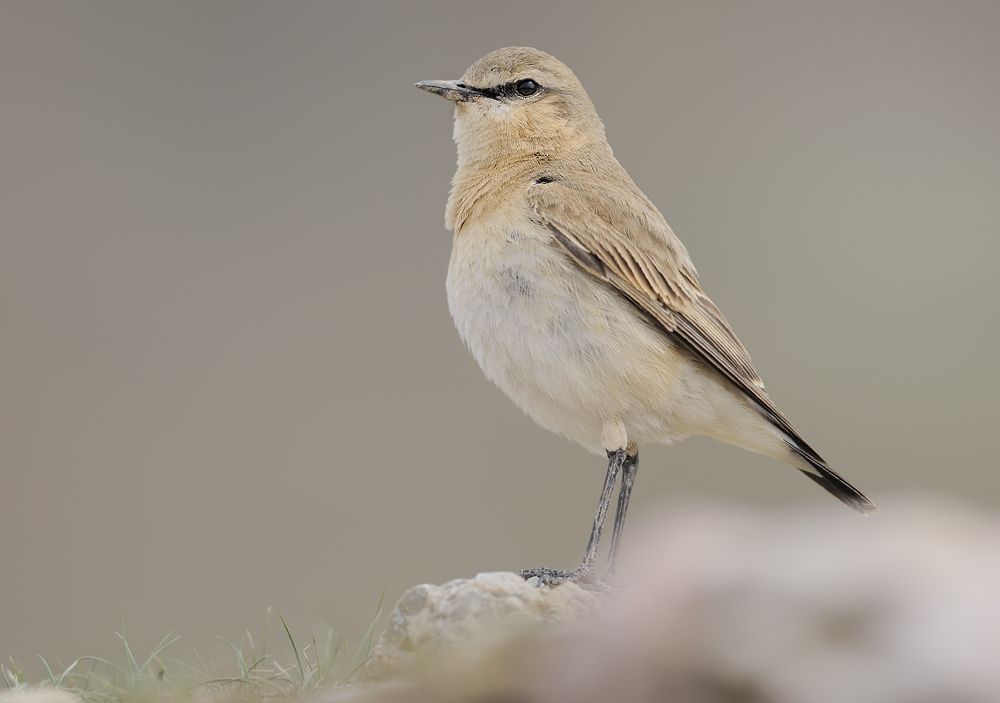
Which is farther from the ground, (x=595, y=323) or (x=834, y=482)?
(x=595, y=323)

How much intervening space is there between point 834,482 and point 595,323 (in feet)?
6.83

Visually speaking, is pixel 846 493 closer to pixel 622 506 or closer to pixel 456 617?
pixel 622 506

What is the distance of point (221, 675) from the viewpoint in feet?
17.0

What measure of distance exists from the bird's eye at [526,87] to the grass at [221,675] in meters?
3.93

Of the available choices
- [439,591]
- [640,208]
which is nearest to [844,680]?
[439,591]

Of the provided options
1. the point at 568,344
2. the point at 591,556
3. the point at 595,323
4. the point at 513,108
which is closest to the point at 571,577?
the point at 591,556

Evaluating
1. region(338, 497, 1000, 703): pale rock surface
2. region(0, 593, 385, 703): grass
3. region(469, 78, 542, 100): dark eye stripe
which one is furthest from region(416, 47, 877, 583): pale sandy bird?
region(338, 497, 1000, 703): pale rock surface

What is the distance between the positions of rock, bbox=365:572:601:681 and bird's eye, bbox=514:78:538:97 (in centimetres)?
389

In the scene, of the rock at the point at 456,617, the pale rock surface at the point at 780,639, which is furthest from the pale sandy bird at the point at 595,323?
the pale rock surface at the point at 780,639

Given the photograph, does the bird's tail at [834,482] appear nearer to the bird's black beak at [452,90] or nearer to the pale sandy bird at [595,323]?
the pale sandy bird at [595,323]

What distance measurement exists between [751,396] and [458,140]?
9.49 ft

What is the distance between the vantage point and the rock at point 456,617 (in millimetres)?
4477

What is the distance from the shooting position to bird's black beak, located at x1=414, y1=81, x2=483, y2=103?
23.3 ft

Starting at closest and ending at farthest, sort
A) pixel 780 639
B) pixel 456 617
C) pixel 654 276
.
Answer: pixel 780 639
pixel 456 617
pixel 654 276
